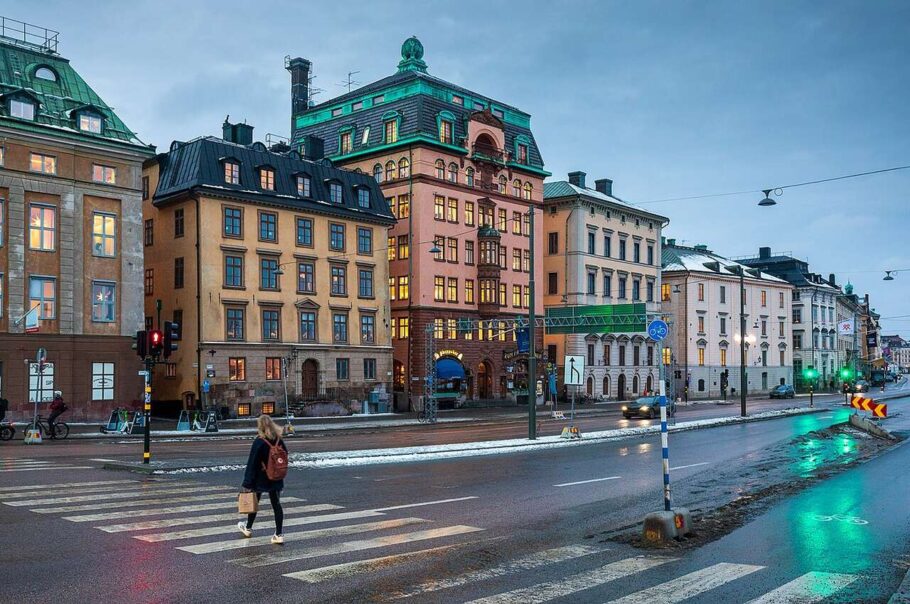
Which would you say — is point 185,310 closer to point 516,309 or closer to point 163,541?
point 516,309

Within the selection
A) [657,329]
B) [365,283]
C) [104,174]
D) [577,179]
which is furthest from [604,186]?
[657,329]

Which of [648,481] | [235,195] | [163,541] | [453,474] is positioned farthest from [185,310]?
[163,541]

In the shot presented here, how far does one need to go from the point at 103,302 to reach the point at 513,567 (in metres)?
36.1

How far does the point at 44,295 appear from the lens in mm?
39719

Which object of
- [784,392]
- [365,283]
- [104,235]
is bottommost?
[784,392]

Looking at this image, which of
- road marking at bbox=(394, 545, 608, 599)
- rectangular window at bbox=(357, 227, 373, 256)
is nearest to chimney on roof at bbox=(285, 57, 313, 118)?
rectangular window at bbox=(357, 227, 373, 256)

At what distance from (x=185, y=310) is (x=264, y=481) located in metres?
37.5

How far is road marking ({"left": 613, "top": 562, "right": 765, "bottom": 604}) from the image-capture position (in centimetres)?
898

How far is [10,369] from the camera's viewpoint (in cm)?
3828

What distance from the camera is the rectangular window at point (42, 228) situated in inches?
1553

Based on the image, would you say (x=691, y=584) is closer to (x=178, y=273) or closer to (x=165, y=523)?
(x=165, y=523)

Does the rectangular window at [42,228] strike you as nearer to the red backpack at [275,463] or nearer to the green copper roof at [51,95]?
the green copper roof at [51,95]

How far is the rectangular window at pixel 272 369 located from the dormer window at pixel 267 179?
982cm

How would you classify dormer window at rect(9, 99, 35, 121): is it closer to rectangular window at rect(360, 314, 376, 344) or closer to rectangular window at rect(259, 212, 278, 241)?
rectangular window at rect(259, 212, 278, 241)
